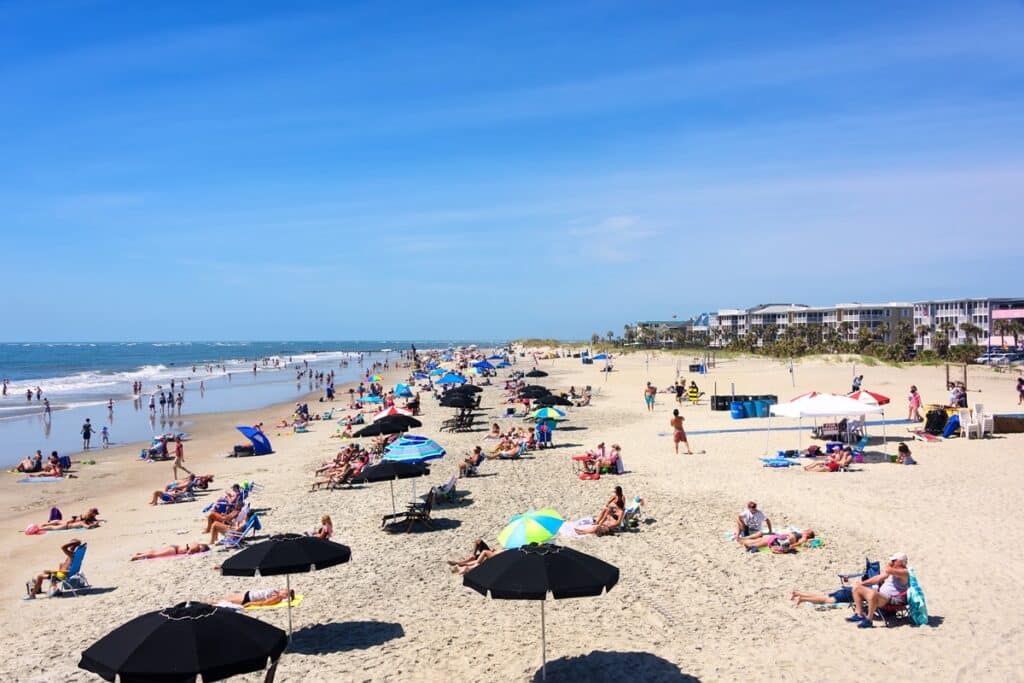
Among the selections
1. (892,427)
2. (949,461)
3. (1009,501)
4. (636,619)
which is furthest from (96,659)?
(892,427)

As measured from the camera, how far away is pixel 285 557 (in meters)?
7.98

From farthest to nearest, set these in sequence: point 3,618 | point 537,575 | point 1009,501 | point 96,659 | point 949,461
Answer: point 949,461 < point 1009,501 < point 3,618 < point 537,575 < point 96,659

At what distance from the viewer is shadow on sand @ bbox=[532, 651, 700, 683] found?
7.25 metres

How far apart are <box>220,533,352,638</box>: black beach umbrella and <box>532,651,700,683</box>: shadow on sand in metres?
2.59

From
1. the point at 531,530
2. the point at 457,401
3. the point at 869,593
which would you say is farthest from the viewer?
the point at 457,401

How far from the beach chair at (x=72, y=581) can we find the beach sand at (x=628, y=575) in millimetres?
211

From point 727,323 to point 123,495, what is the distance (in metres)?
106

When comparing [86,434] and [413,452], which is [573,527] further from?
[86,434]

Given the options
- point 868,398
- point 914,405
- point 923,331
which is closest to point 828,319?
point 923,331

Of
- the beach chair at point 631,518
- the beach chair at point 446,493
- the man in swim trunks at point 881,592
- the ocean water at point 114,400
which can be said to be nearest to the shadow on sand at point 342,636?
the beach chair at point 631,518

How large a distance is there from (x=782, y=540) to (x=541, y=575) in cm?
580

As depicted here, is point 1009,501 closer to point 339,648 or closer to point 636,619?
point 636,619

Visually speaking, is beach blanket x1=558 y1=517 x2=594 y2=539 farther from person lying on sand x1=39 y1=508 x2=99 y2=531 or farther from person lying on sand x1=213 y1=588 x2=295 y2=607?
person lying on sand x1=39 y1=508 x2=99 y2=531

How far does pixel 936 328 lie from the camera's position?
8512 cm
